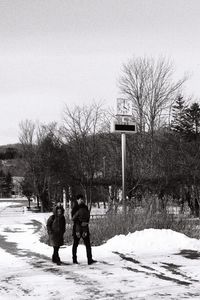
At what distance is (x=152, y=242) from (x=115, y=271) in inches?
139

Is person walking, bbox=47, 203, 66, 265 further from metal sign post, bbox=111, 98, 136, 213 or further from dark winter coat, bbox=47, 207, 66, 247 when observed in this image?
metal sign post, bbox=111, 98, 136, 213

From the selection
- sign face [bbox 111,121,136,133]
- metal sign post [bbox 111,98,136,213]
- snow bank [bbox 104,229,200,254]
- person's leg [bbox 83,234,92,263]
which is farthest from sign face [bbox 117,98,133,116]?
person's leg [bbox 83,234,92,263]

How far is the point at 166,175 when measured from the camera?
30422mm

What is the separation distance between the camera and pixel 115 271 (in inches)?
375

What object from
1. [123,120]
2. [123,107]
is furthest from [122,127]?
[123,107]

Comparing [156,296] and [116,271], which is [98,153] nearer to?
[116,271]

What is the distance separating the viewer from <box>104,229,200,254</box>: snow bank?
12531 millimetres

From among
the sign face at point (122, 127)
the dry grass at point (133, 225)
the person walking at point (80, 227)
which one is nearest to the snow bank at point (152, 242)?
Answer: the dry grass at point (133, 225)

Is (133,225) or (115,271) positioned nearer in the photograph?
(115,271)

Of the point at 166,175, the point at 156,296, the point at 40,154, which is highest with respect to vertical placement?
the point at 40,154

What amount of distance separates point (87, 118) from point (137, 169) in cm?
694

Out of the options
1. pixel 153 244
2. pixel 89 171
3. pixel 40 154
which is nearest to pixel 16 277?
pixel 153 244

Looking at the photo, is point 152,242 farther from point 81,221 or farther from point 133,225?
point 81,221

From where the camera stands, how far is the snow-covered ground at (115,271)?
768 centimetres
